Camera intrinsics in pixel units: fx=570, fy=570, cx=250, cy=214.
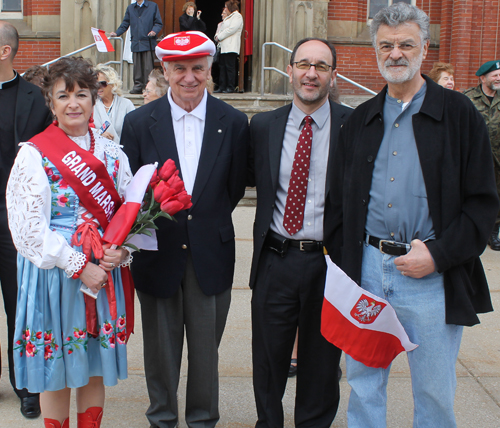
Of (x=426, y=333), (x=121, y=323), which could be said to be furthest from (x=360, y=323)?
(x=121, y=323)

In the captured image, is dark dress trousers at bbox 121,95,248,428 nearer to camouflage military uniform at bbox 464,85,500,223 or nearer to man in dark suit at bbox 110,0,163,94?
camouflage military uniform at bbox 464,85,500,223

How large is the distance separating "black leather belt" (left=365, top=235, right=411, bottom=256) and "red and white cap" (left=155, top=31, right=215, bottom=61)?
1.28 m

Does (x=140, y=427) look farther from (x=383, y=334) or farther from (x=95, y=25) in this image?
(x=95, y=25)

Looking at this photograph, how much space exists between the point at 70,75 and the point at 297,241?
4.45ft

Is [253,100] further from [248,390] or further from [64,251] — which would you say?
[64,251]

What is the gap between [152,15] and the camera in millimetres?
10250

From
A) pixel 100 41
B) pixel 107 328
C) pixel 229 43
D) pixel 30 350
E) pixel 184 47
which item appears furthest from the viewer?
pixel 229 43

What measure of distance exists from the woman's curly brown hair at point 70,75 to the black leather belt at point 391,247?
4.89ft

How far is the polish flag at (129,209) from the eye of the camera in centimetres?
259

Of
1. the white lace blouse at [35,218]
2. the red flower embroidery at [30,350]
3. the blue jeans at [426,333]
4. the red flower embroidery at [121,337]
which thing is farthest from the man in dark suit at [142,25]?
the blue jeans at [426,333]

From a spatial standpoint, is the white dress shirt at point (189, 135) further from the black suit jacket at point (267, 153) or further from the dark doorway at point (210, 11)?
the dark doorway at point (210, 11)

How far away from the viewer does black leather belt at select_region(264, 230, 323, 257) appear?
292cm

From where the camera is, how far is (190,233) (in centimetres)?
295

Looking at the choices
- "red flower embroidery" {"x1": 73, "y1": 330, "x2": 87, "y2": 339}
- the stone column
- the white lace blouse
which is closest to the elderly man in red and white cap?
"red flower embroidery" {"x1": 73, "y1": 330, "x2": 87, "y2": 339}
